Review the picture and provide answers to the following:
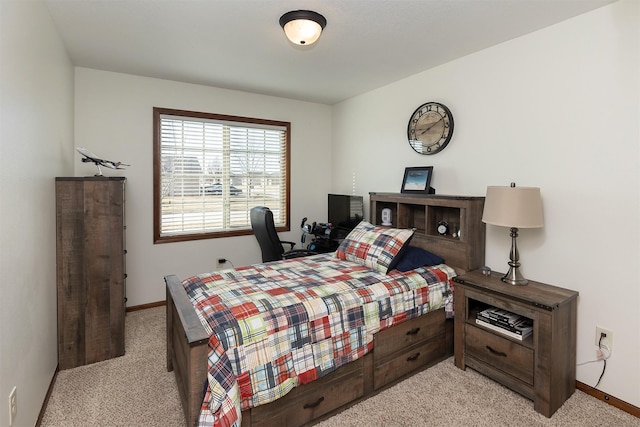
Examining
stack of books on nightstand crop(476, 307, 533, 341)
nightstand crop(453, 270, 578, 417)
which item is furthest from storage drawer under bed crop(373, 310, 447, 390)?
stack of books on nightstand crop(476, 307, 533, 341)

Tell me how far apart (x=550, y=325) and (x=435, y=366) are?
0.89 metres

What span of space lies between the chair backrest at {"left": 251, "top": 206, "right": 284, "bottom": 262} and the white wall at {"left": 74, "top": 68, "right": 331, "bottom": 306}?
2.62ft

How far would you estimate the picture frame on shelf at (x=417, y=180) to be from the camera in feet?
10.7

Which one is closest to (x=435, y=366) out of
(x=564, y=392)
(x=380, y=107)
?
(x=564, y=392)

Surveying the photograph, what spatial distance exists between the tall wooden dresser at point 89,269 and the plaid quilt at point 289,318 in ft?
2.56

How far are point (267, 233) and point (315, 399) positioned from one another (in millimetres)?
1734

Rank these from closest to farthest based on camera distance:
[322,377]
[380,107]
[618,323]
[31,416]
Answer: [31,416] → [322,377] → [618,323] → [380,107]

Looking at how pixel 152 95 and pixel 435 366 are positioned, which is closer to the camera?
Answer: pixel 435 366

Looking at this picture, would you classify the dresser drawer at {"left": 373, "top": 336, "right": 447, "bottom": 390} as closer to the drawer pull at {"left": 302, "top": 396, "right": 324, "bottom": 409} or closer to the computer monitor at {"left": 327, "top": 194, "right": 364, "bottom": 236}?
the drawer pull at {"left": 302, "top": 396, "right": 324, "bottom": 409}

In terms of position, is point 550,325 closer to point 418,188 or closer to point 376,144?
point 418,188

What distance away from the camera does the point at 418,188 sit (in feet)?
10.9

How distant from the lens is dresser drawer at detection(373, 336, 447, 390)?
87.6 inches

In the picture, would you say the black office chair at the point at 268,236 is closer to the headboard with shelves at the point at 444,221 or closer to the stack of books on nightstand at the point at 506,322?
the headboard with shelves at the point at 444,221

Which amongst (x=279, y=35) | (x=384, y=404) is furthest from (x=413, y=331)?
(x=279, y=35)
